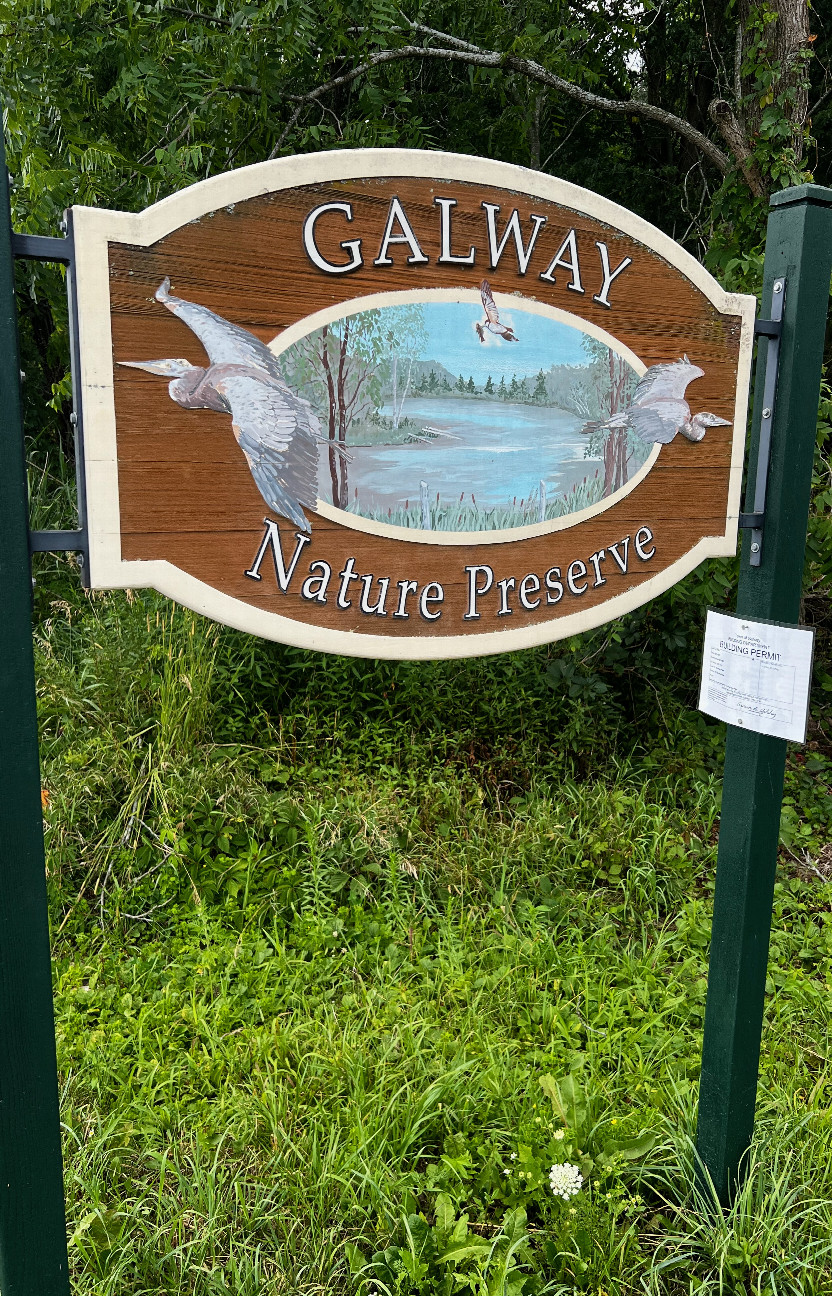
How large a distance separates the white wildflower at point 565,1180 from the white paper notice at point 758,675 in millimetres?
976

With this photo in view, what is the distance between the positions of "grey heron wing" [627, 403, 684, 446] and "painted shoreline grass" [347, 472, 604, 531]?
138mm

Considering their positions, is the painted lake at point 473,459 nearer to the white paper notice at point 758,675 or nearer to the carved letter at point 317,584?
the carved letter at point 317,584

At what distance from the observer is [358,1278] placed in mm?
1783

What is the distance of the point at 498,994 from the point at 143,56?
12.3ft

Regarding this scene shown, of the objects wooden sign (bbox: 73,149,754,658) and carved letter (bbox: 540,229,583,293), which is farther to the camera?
carved letter (bbox: 540,229,583,293)

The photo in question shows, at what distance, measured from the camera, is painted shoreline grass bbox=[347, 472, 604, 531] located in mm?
1557

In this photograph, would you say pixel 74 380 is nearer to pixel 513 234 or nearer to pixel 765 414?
pixel 513 234

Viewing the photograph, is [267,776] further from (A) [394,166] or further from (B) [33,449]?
(B) [33,449]

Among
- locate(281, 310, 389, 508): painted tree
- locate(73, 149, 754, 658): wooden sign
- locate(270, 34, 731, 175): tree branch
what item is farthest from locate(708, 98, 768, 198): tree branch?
locate(281, 310, 389, 508): painted tree

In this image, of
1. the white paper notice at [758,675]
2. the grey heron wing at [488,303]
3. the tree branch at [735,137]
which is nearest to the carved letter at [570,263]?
the grey heron wing at [488,303]

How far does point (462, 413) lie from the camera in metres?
1.59

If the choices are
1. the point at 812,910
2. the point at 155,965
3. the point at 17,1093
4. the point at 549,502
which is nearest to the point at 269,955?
the point at 155,965

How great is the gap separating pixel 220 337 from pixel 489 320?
1.62 feet

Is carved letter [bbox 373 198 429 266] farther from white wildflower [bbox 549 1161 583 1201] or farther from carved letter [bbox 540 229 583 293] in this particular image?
white wildflower [bbox 549 1161 583 1201]
